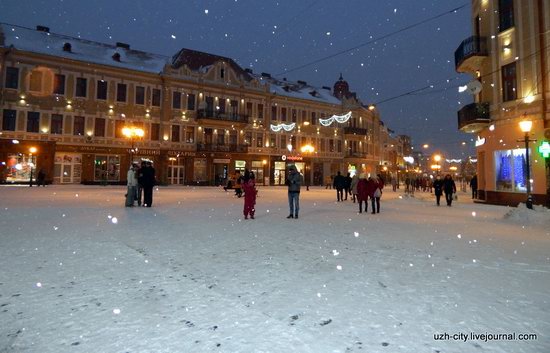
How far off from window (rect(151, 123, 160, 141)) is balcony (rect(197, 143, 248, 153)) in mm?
4474

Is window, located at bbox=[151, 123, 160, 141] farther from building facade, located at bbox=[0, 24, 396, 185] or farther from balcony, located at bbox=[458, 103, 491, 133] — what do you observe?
balcony, located at bbox=[458, 103, 491, 133]

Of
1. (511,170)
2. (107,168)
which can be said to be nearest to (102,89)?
(107,168)

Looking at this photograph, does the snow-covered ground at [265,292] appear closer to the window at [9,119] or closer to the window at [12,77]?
the window at [9,119]

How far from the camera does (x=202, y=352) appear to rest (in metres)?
2.66

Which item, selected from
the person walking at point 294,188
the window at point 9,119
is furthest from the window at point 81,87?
the person walking at point 294,188

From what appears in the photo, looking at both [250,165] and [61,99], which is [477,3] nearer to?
[250,165]

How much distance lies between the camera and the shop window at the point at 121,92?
33.6 m

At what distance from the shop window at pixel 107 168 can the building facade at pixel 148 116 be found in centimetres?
9

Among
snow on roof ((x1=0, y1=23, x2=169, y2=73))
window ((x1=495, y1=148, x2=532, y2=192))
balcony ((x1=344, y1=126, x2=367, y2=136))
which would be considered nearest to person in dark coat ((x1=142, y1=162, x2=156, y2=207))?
window ((x1=495, y1=148, x2=532, y2=192))

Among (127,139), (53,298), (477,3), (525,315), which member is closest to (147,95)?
(127,139)

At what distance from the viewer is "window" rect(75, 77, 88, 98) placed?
104ft

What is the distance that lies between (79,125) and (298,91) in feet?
93.4

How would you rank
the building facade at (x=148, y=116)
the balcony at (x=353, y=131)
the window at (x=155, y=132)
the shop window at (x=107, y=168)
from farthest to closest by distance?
1. the balcony at (x=353, y=131)
2. the window at (x=155, y=132)
3. the shop window at (x=107, y=168)
4. the building facade at (x=148, y=116)

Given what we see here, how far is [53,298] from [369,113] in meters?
54.7
